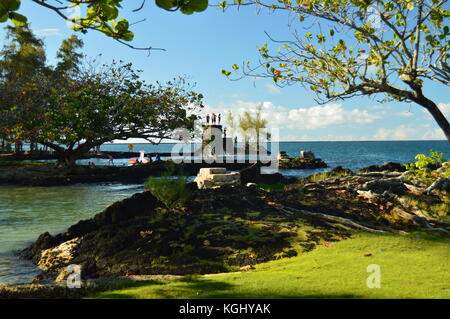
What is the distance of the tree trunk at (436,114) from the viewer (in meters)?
6.93

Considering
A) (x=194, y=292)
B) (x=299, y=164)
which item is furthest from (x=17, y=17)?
(x=299, y=164)

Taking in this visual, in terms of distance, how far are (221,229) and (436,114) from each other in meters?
4.92

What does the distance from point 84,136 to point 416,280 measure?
30.6m

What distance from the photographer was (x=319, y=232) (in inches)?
325

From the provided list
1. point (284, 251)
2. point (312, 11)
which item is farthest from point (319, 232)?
point (312, 11)

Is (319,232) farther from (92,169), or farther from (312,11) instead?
(92,169)

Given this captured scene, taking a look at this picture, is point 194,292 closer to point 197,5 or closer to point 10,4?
point 197,5

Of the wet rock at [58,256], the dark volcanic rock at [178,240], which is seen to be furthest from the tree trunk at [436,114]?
the wet rock at [58,256]

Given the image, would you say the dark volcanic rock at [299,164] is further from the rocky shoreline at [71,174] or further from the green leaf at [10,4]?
the green leaf at [10,4]

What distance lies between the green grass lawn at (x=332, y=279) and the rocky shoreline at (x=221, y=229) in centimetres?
82

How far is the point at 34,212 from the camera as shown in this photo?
1552 cm

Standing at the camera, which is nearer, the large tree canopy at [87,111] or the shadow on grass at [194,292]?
the shadow on grass at [194,292]

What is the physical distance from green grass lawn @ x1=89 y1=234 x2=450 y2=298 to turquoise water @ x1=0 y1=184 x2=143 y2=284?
3.98 meters

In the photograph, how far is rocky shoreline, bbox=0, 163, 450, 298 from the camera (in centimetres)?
704
